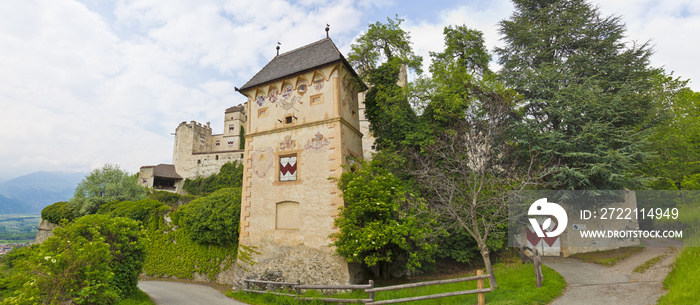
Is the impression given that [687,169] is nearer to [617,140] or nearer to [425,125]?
[617,140]

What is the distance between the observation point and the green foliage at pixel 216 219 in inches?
648

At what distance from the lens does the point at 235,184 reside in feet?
135

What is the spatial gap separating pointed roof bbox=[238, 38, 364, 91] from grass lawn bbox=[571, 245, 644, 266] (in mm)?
14653

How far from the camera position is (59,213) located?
97.1 feet

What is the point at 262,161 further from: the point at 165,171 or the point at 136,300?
the point at 165,171

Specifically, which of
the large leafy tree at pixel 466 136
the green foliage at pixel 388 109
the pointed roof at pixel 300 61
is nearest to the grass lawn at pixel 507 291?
the large leafy tree at pixel 466 136

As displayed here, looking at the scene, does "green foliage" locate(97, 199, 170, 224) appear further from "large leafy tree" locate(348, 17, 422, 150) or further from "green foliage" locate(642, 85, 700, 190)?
"green foliage" locate(642, 85, 700, 190)

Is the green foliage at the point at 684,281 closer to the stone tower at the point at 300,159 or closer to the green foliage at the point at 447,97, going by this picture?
the green foliage at the point at 447,97

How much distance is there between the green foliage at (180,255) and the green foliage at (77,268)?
18.7 ft

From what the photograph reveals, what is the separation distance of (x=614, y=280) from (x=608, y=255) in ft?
18.5

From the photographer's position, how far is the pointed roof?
49.5 ft

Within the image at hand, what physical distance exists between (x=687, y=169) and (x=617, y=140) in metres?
12.7

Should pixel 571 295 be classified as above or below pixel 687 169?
below

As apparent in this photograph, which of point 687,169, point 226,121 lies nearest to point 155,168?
point 226,121
